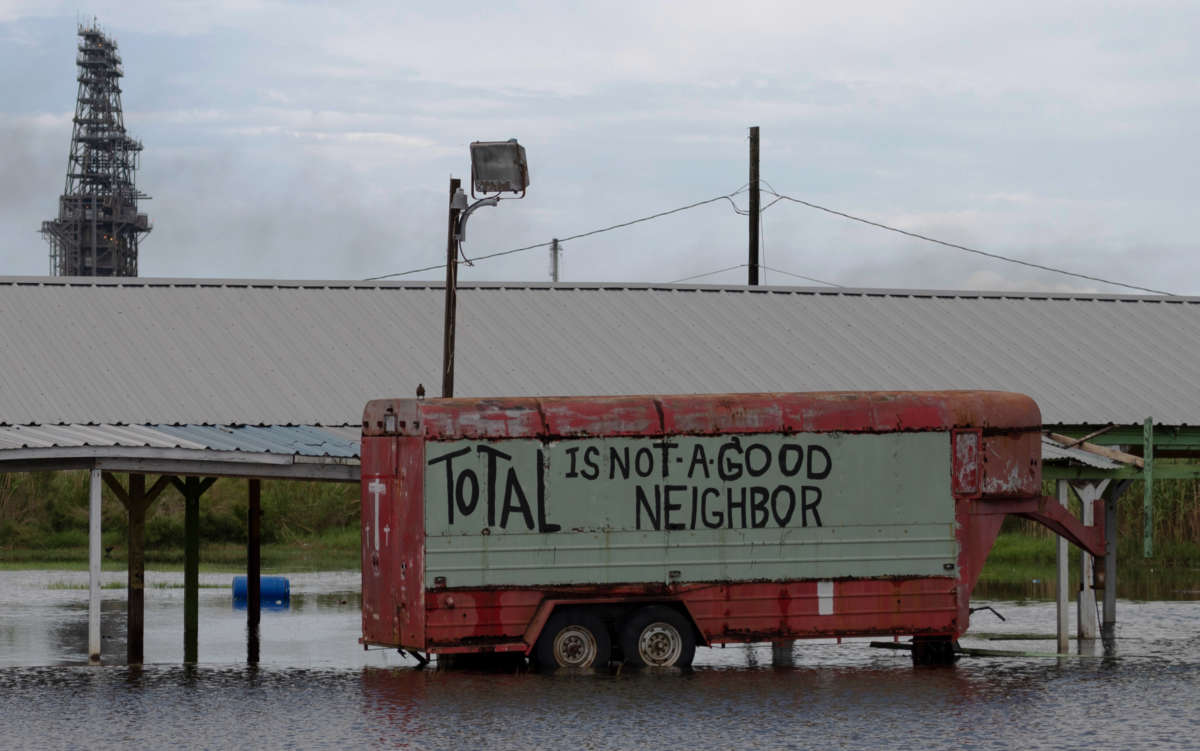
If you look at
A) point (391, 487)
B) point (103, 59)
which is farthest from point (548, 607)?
point (103, 59)

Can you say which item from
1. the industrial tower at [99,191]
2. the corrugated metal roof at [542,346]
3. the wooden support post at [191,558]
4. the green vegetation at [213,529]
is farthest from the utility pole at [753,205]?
the industrial tower at [99,191]

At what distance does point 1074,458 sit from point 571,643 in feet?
28.0

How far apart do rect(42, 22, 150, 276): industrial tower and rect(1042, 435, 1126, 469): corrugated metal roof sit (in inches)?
4469

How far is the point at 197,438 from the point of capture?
22891 mm

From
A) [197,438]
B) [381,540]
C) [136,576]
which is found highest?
[197,438]

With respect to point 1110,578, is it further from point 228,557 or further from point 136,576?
point 228,557

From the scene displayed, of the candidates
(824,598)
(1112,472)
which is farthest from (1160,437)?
(824,598)

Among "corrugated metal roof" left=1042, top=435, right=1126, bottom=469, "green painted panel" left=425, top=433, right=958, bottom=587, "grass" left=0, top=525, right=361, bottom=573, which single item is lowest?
"grass" left=0, top=525, right=361, bottom=573

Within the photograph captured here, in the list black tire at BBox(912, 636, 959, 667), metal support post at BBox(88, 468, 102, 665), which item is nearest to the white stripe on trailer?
black tire at BBox(912, 636, 959, 667)

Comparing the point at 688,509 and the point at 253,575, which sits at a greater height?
the point at 688,509

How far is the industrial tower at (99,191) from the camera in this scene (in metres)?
131

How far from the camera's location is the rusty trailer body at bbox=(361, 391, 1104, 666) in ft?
64.1

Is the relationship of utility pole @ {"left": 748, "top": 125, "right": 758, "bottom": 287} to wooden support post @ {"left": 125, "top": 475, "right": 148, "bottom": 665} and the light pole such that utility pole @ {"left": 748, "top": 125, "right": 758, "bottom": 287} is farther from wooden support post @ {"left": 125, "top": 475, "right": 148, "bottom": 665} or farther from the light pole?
wooden support post @ {"left": 125, "top": 475, "right": 148, "bottom": 665}

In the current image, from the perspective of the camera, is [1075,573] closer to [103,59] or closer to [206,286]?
[206,286]
